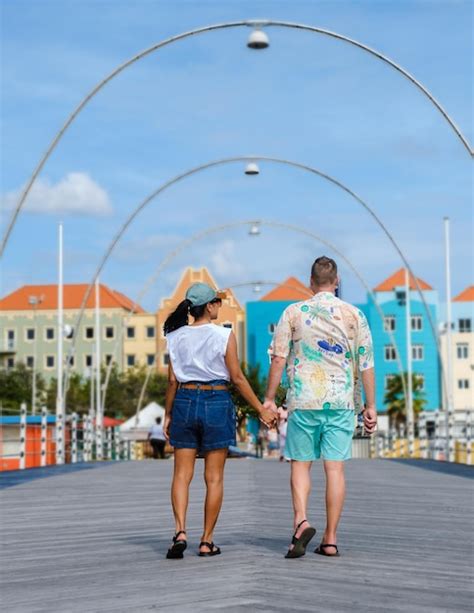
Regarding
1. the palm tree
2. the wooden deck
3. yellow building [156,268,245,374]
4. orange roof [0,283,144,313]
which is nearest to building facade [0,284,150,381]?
orange roof [0,283,144,313]

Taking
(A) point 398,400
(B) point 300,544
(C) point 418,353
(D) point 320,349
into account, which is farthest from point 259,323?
(B) point 300,544

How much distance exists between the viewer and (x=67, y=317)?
13825 cm

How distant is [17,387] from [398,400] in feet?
94.8

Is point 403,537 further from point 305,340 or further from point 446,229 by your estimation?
point 446,229

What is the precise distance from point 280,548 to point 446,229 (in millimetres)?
56341

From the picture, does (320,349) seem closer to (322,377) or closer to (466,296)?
(322,377)

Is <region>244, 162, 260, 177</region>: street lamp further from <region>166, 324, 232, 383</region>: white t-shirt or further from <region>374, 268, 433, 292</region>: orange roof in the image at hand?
<region>374, 268, 433, 292</region>: orange roof

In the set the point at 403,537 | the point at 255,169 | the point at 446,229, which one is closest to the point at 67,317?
the point at 446,229

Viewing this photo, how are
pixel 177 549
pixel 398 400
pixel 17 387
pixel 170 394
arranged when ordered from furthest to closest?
pixel 398 400
pixel 17 387
pixel 170 394
pixel 177 549

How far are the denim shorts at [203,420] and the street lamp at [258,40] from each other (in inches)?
644

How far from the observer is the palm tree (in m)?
105

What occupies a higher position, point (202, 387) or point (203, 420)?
point (202, 387)

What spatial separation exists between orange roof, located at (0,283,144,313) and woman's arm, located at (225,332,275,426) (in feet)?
419

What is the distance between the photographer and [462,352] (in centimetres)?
12188
